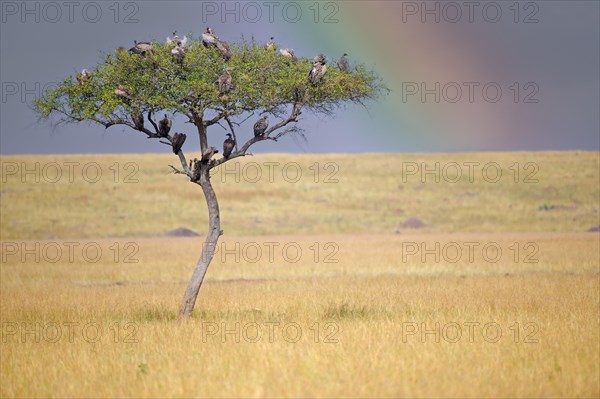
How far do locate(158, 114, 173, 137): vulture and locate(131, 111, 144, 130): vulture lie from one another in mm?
484

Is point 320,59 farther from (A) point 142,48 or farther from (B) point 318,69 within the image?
(A) point 142,48

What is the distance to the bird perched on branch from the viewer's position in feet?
62.9

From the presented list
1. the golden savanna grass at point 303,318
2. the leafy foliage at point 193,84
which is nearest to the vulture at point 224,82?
the leafy foliage at point 193,84

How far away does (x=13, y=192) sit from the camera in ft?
285

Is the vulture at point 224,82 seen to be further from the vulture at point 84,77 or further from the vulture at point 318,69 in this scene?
the vulture at point 84,77

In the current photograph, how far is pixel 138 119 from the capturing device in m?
19.5

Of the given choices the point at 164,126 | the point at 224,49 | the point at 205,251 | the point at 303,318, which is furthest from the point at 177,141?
the point at 303,318

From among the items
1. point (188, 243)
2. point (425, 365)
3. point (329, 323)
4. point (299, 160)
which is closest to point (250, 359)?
point (425, 365)

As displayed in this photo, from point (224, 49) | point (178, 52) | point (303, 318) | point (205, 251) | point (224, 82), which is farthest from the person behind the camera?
point (205, 251)

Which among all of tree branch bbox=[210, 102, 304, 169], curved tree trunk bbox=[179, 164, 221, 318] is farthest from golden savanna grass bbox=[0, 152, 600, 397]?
tree branch bbox=[210, 102, 304, 169]

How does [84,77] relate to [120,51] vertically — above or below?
below

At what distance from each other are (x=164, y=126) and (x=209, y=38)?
2658 millimetres

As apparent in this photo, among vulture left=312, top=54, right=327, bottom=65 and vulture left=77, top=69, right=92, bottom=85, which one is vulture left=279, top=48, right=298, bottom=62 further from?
vulture left=77, top=69, right=92, bottom=85

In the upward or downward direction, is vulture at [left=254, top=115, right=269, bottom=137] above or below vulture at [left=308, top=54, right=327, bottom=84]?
below
